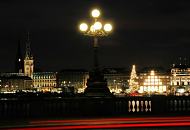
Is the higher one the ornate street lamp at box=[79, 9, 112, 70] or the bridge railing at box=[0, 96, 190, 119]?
the ornate street lamp at box=[79, 9, 112, 70]

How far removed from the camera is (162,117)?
930 inches

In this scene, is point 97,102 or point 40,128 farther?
point 97,102

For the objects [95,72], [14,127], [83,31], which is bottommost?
[14,127]

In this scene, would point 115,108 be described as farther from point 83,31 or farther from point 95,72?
point 83,31

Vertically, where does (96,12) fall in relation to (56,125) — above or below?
above

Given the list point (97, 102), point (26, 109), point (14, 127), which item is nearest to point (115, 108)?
point (97, 102)

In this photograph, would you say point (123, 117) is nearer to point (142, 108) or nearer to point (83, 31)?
point (142, 108)

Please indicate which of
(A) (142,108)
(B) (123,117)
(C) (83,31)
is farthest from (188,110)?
(C) (83,31)

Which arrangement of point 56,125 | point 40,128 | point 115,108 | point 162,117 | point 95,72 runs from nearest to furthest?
point 40,128
point 56,125
point 162,117
point 115,108
point 95,72

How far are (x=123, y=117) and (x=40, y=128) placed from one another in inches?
241

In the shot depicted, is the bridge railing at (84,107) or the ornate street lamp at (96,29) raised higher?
the ornate street lamp at (96,29)

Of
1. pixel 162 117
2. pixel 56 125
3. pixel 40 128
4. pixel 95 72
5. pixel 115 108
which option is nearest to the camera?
pixel 40 128

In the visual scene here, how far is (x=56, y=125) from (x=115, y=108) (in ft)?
18.6

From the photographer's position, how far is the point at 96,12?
27.8m
